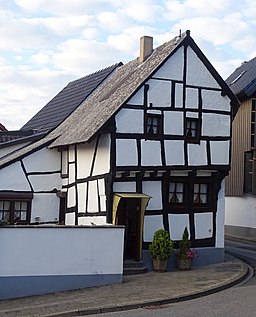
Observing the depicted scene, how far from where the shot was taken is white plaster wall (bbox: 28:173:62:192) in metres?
21.2

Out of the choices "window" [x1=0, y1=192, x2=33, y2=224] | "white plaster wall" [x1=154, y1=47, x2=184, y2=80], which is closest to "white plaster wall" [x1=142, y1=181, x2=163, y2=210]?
"white plaster wall" [x1=154, y1=47, x2=184, y2=80]

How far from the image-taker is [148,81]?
61.4 feet

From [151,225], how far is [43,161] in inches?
197

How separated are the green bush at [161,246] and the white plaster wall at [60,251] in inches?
91.0

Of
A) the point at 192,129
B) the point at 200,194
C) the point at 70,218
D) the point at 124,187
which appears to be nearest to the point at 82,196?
the point at 70,218

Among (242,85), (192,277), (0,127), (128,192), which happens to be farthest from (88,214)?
(0,127)

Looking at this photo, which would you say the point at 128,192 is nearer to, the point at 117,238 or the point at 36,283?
the point at 117,238

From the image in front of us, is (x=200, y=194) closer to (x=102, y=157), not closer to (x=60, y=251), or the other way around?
(x=102, y=157)

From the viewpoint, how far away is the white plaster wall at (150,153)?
60.5 feet

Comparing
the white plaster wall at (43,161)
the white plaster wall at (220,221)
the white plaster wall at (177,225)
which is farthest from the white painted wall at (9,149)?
the white plaster wall at (220,221)

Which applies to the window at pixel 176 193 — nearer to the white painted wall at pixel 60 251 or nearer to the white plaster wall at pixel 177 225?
the white plaster wall at pixel 177 225

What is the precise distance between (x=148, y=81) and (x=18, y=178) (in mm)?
5863

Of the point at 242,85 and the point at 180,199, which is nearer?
the point at 180,199

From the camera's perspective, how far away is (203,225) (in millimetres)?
19922
